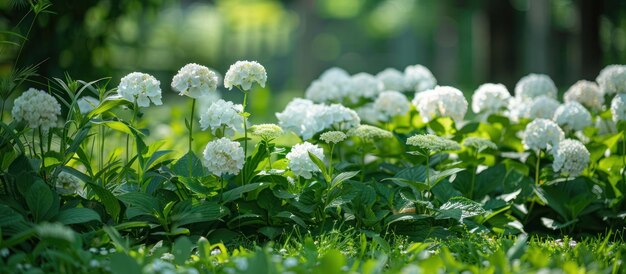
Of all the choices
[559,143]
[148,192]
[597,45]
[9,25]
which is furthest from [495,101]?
[597,45]

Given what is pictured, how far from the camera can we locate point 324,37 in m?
28.8

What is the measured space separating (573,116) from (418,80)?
99 cm

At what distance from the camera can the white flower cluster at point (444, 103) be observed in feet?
11.0

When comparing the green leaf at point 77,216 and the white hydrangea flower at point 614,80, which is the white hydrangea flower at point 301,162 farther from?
the white hydrangea flower at point 614,80

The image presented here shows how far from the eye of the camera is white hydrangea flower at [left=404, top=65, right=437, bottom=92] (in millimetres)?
4043

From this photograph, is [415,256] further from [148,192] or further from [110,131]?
[110,131]

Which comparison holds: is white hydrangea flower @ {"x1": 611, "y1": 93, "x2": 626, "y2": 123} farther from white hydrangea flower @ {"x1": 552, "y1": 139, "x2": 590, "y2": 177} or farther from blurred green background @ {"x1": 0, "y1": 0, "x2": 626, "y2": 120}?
blurred green background @ {"x1": 0, "y1": 0, "x2": 626, "y2": 120}

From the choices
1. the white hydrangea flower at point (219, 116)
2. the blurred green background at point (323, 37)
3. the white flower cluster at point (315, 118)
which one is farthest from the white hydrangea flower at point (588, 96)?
the blurred green background at point (323, 37)

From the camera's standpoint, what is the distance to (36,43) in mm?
4445

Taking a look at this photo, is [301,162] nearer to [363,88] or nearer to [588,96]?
[363,88]

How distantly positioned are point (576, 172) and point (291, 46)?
55.9 ft

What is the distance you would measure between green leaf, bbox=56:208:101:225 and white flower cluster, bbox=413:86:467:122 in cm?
167

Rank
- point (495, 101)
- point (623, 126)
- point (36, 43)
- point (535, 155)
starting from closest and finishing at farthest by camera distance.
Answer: point (623, 126) → point (535, 155) → point (495, 101) → point (36, 43)

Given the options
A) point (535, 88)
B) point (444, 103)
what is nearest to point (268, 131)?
point (444, 103)
